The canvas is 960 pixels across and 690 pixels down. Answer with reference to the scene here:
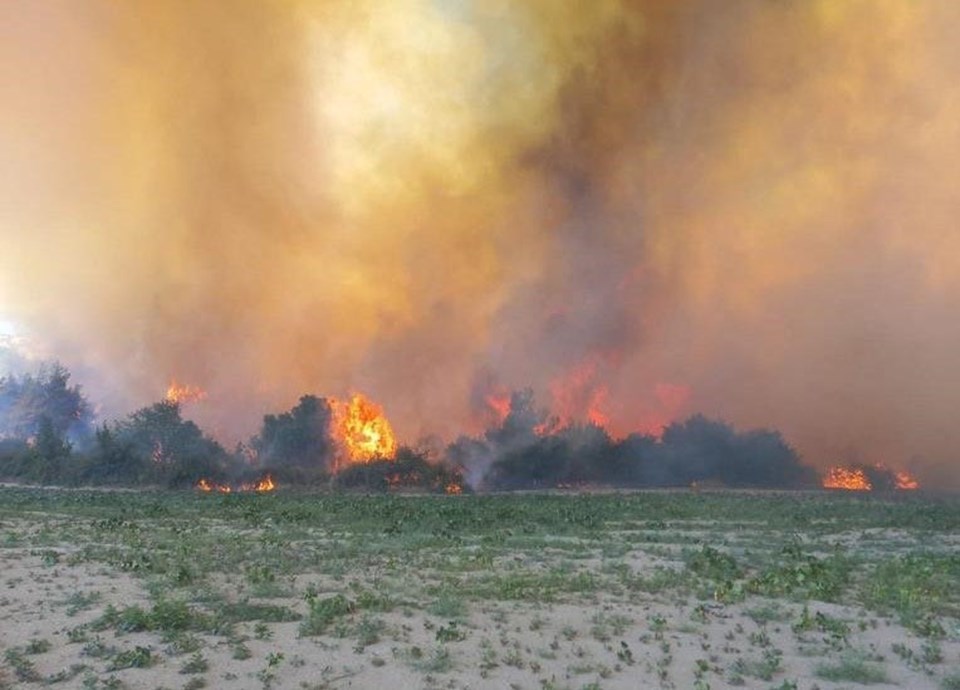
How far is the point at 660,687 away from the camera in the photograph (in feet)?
37.4

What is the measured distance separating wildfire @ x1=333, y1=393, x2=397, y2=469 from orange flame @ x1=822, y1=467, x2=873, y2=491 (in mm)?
43050

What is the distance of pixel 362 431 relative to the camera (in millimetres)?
67750

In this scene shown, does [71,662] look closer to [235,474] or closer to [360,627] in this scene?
[360,627]

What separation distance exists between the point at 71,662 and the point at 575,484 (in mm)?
58360

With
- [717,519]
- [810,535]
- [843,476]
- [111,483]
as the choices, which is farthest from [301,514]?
[843,476]

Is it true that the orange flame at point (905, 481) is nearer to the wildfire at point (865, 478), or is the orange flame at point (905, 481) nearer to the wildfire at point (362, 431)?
the wildfire at point (865, 478)

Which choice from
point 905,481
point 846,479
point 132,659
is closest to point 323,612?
point 132,659

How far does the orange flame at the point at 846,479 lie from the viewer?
236 ft

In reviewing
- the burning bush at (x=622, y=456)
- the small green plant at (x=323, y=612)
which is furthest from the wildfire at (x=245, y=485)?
the small green plant at (x=323, y=612)

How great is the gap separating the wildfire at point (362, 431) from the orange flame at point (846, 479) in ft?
141

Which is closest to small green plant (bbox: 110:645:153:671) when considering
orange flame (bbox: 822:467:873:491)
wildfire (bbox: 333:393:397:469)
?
wildfire (bbox: 333:393:397:469)

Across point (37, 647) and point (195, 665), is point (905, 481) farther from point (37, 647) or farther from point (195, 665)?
point (37, 647)

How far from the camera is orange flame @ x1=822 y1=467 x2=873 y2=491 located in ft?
236

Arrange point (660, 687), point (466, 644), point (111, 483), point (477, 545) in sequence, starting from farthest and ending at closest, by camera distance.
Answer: point (111, 483) → point (477, 545) → point (466, 644) → point (660, 687)
